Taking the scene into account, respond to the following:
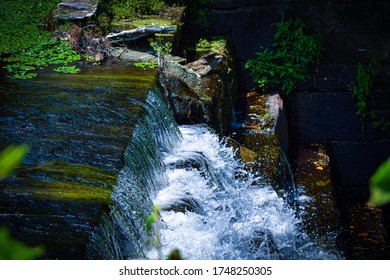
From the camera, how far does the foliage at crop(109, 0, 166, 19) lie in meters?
6.59

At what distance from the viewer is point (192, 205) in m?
4.07

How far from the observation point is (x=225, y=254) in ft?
12.2

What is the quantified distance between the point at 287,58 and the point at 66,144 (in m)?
4.12

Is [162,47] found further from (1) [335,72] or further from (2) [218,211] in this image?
(1) [335,72]

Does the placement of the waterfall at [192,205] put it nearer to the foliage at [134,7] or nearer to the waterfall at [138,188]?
the waterfall at [138,188]

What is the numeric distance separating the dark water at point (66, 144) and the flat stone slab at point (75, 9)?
1.15 m

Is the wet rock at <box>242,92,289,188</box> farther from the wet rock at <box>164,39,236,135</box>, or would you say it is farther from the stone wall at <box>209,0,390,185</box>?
the stone wall at <box>209,0,390,185</box>

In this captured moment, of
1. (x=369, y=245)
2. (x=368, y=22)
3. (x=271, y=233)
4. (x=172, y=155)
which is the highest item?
(x=368, y=22)

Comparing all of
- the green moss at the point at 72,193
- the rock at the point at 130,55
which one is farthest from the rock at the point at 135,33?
the green moss at the point at 72,193

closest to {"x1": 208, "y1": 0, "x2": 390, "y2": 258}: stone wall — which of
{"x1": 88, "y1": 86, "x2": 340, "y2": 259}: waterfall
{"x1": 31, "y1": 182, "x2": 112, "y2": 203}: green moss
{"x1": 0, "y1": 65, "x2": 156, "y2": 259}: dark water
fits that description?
{"x1": 88, "y1": 86, "x2": 340, "y2": 259}: waterfall

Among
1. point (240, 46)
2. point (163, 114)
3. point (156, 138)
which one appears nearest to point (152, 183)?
point (156, 138)

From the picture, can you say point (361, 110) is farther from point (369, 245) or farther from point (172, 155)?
point (172, 155)

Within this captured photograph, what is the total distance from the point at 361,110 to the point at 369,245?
89.2 inches
